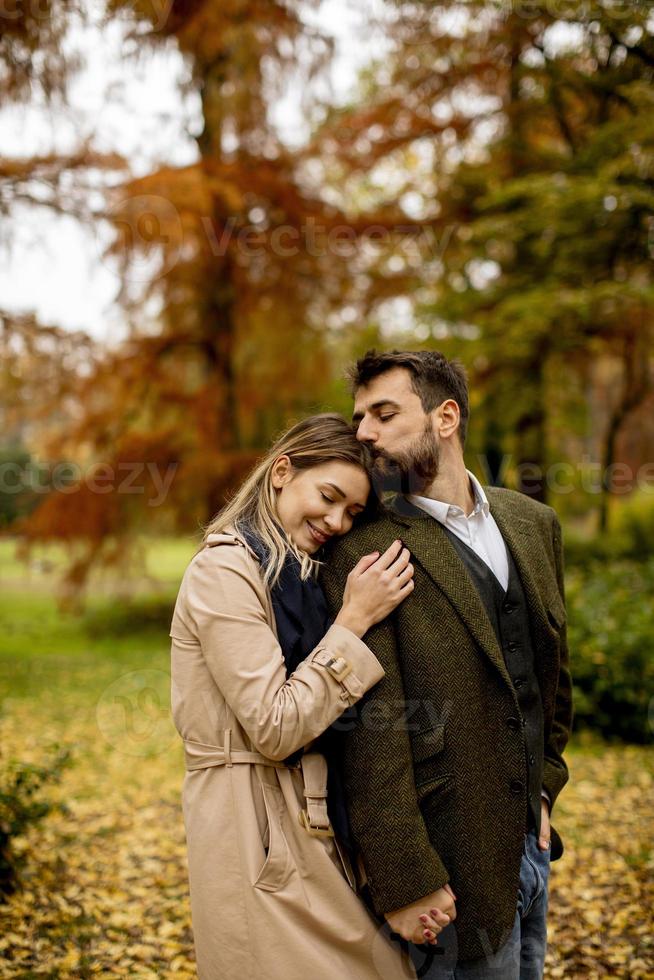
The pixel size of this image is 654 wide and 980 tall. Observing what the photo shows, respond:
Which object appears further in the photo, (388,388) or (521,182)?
(521,182)

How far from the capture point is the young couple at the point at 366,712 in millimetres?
1727

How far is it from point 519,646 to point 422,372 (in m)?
0.71

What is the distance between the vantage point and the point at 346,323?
1130 centimetres

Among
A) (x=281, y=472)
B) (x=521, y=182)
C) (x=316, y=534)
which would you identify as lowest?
(x=316, y=534)

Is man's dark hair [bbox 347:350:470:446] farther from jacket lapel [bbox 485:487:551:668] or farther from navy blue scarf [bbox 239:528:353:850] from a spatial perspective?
navy blue scarf [bbox 239:528:353:850]

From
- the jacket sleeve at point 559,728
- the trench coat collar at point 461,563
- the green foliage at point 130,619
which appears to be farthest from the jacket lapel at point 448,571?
the green foliage at point 130,619

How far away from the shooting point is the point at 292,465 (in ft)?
6.59

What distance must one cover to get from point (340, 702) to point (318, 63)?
412 inches

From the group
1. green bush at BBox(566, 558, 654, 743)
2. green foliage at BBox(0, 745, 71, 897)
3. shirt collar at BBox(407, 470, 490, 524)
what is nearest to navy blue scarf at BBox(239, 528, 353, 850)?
shirt collar at BBox(407, 470, 490, 524)

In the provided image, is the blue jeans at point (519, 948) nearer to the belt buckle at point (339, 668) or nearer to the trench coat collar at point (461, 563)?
the trench coat collar at point (461, 563)

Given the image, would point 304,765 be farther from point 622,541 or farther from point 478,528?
point 622,541

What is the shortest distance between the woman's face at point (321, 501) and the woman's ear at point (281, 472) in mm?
15

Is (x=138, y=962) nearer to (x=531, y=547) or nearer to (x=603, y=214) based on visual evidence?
(x=531, y=547)

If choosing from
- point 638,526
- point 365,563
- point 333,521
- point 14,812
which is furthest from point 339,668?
point 638,526
